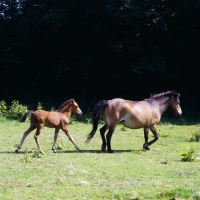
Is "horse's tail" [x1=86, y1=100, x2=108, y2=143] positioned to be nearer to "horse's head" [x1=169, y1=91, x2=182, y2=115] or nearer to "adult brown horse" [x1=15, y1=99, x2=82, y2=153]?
"adult brown horse" [x1=15, y1=99, x2=82, y2=153]

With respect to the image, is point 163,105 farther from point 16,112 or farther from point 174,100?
point 16,112

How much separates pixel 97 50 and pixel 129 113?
1512cm

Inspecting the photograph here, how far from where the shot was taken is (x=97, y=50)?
2766 cm

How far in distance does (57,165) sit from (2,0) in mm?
22202

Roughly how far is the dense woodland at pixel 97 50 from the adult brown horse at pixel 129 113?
10927mm

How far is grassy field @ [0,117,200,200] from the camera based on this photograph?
7.52 metres

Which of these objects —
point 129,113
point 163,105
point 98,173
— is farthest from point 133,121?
point 98,173

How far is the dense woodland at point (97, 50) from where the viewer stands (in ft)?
84.2

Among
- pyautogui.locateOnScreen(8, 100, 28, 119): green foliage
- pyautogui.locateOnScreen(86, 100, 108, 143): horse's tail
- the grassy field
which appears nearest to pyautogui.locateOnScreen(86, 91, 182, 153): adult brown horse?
pyautogui.locateOnScreen(86, 100, 108, 143): horse's tail

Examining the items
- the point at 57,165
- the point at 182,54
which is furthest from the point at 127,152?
the point at 182,54

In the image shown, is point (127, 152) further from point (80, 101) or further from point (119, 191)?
point (80, 101)

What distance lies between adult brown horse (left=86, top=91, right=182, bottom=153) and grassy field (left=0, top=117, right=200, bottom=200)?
1.93 feet

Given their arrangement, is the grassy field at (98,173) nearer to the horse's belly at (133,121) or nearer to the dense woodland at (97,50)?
the horse's belly at (133,121)

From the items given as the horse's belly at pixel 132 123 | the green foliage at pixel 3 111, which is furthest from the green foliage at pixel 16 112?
the horse's belly at pixel 132 123
